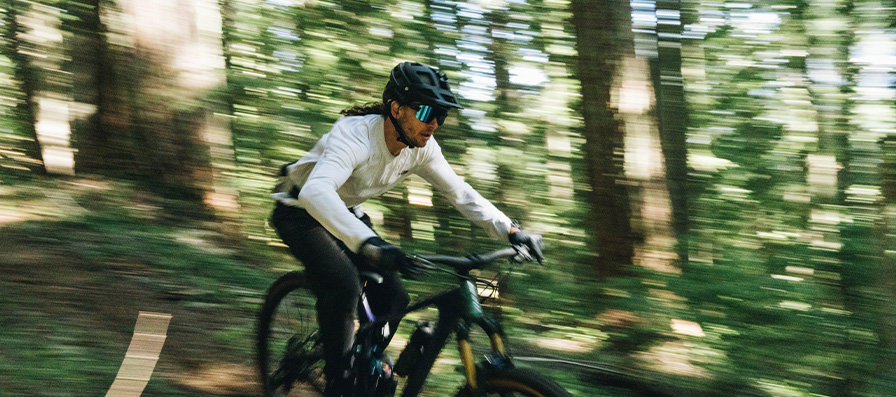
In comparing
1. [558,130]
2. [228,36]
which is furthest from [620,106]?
[228,36]

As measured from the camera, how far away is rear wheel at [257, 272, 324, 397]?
358 cm

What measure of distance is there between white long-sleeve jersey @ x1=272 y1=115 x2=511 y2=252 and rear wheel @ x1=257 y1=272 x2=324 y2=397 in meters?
0.63

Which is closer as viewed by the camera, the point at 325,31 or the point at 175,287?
the point at 175,287

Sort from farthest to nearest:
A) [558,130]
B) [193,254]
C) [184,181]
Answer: [184,181] → [193,254] → [558,130]

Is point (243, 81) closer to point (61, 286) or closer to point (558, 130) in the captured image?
point (61, 286)

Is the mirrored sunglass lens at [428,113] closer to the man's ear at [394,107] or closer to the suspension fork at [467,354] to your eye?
the man's ear at [394,107]

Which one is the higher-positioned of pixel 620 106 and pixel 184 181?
pixel 620 106

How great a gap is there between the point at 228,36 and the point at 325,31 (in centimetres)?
Result: 118

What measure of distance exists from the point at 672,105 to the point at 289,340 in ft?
9.72

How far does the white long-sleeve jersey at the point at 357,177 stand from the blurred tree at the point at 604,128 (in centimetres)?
180

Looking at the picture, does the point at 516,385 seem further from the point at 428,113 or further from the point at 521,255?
the point at 428,113

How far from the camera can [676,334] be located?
4.24 m

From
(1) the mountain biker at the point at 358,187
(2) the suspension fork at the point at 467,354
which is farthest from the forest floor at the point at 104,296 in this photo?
(2) the suspension fork at the point at 467,354

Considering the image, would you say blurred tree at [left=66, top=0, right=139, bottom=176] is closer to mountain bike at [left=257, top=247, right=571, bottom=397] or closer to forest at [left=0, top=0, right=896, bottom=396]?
forest at [left=0, top=0, right=896, bottom=396]
